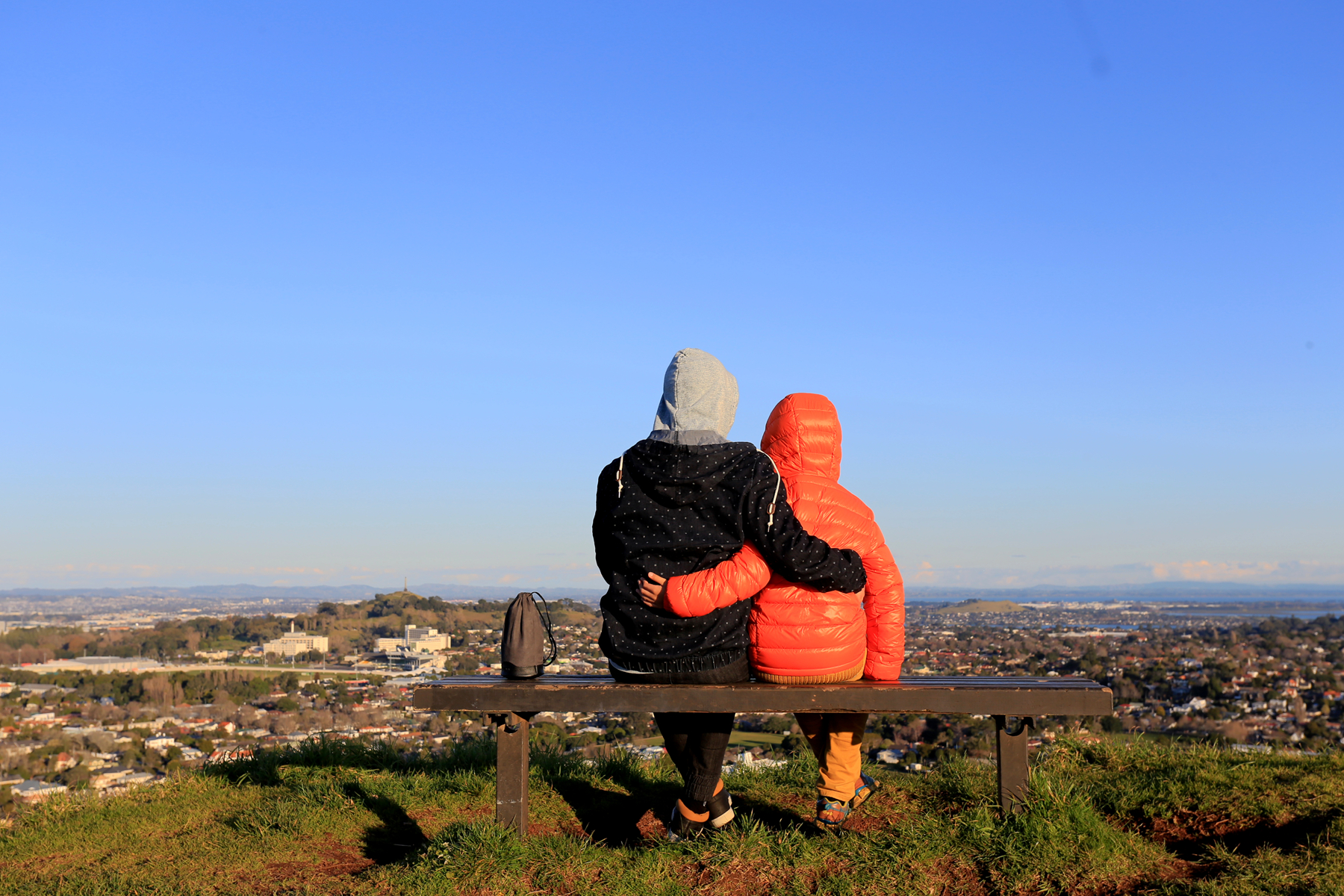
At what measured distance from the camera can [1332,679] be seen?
17250mm

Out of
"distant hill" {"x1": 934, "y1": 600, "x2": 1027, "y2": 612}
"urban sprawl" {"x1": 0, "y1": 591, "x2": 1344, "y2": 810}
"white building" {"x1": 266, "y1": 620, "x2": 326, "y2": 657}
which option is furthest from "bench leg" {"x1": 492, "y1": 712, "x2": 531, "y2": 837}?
"distant hill" {"x1": 934, "y1": 600, "x2": 1027, "y2": 612}

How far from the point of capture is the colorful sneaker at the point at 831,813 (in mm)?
4121

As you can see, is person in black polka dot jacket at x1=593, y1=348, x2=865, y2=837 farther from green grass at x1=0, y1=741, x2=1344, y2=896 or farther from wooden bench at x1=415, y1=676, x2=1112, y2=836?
green grass at x1=0, y1=741, x2=1344, y2=896

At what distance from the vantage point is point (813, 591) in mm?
4012

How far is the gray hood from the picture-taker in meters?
4.11

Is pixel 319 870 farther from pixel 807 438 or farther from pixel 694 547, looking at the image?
pixel 807 438

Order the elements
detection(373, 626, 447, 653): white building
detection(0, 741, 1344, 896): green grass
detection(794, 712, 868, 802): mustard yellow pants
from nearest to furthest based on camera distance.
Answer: detection(0, 741, 1344, 896): green grass → detection(794, 712, 868, 802): mustard yellow pants → detection(373, 626, 447, 653): white building

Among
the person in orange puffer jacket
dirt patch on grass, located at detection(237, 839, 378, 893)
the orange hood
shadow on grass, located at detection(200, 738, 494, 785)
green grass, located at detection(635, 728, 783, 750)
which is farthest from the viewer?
green grass, located at detection(635, 728, 783, 750)

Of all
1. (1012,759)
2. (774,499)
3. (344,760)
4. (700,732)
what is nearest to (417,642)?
(344,760)

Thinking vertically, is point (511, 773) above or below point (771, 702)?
below

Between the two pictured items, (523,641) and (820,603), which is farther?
(523,641)

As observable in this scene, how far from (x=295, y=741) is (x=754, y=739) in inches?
164

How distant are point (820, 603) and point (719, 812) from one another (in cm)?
104

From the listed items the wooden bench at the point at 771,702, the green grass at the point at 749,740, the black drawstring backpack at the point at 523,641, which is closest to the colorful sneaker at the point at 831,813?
the wooden bench at the point at 771,702
